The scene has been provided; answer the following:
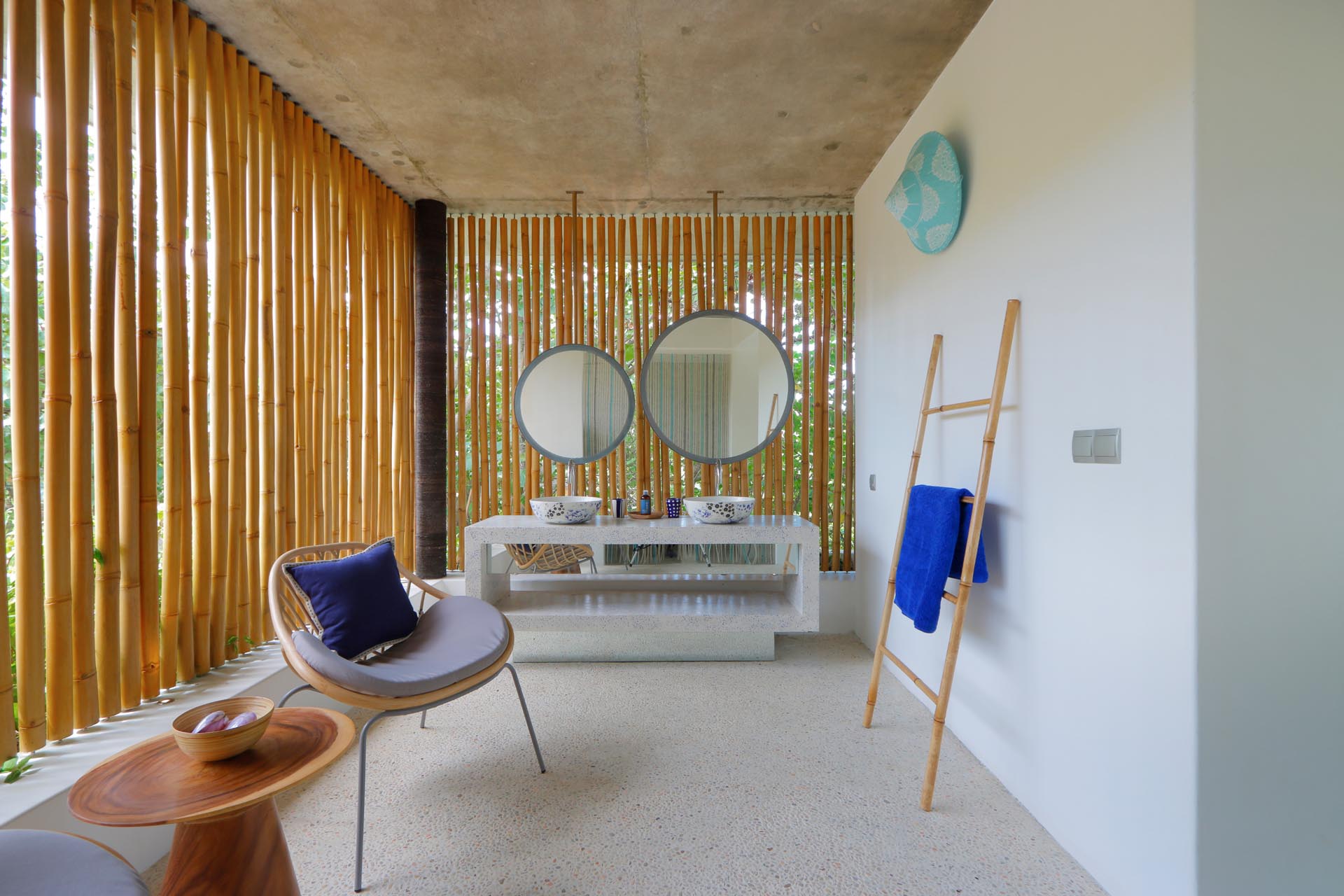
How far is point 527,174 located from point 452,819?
3.06m

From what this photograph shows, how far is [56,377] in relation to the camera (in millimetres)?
1802

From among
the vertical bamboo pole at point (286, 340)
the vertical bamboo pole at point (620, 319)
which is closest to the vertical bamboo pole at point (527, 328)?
the vertical bamboo pole at point (620, 319)

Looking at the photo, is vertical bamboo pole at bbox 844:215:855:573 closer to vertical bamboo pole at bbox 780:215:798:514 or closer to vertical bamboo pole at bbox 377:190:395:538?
vertical bamboo pole at bbox 780:215:798:514

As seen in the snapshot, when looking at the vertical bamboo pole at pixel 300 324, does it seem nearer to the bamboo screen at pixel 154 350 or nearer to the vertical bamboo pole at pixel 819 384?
the bamboo screen at pixel 154 350

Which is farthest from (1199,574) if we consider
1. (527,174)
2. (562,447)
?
(527,174)

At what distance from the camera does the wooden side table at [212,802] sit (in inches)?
52.2

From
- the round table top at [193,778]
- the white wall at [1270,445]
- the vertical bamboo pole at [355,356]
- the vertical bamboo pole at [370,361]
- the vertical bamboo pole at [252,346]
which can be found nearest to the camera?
the round table top at [193,778]

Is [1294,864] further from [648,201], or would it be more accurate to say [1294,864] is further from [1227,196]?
[648,201]

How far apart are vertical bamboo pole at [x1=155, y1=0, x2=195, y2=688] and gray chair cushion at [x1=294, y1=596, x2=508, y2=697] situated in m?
0.64

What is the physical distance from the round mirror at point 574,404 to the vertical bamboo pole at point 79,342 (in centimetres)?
217

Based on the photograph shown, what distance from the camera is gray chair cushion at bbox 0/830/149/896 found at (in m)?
1.10

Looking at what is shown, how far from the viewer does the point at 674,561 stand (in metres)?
3.90

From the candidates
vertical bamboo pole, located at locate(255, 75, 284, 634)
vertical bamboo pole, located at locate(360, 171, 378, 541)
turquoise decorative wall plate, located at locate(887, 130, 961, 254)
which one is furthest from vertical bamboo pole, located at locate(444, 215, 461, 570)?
turquoise decorative wall plate, located at locate(887, 130, 961, 254)

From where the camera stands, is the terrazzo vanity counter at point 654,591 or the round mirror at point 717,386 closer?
the terrazzo vanity counter at point 654,591
